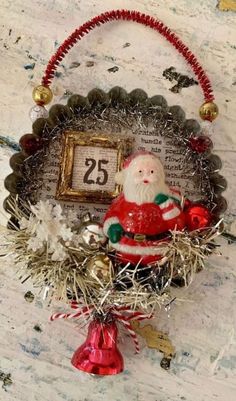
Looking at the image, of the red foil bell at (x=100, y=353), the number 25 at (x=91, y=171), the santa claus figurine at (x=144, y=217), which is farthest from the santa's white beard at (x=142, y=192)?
the red foil bell at (x=100, y=353)

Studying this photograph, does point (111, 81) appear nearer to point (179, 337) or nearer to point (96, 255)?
point (96, 255)

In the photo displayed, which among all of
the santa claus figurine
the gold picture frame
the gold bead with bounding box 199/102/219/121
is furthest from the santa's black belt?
the gold bead with bounding box 199/102/219/121

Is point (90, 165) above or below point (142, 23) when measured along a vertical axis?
below

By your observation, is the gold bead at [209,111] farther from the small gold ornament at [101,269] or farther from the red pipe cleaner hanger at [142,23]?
the small gold ornament at [101,269]

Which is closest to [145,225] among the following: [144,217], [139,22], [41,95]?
[144,217]

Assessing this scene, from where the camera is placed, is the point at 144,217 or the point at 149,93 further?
the point at 149,93

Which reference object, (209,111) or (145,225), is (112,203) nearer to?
(145,225)
